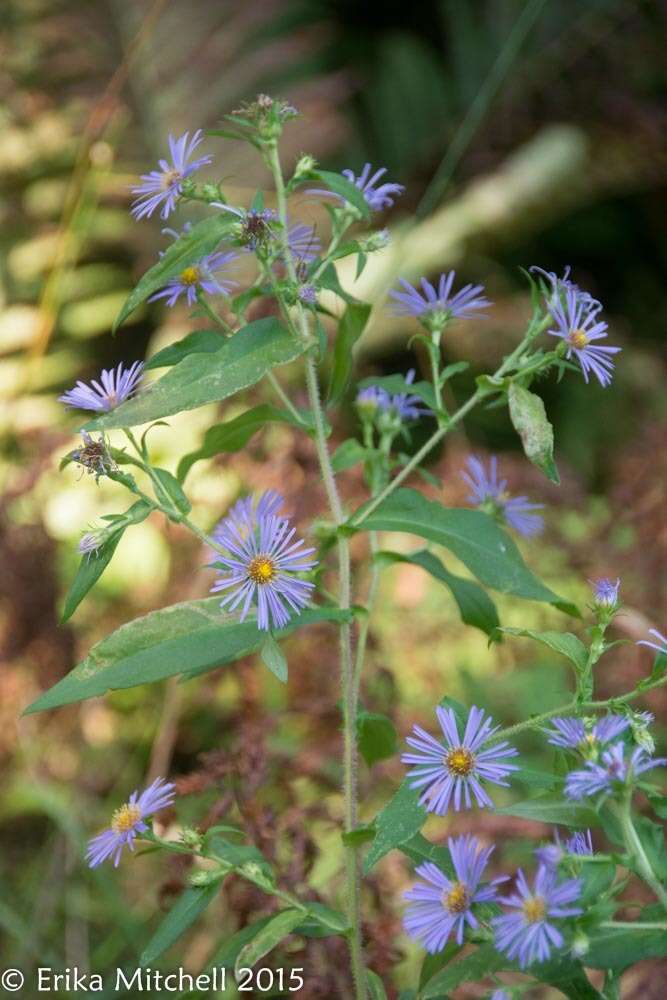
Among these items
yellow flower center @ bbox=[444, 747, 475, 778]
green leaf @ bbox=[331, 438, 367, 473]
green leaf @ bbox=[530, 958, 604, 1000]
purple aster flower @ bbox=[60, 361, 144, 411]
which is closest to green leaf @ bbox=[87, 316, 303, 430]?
purple aster flower @ bbox=[60, 361, 144, 411]

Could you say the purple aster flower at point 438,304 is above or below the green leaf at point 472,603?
above

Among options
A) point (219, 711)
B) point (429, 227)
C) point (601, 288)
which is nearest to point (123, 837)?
point (219, 711)

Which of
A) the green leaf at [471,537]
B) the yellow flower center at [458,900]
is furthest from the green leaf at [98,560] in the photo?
the yellow flower center at [458,900]

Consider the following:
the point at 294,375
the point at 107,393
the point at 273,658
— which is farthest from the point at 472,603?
the point at 294,375

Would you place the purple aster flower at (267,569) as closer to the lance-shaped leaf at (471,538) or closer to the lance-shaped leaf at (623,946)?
the lance-shaped leaf at (471,538)

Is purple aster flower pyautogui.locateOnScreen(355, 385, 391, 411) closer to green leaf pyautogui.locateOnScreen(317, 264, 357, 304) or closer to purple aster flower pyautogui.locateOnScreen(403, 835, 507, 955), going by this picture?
green leaf pyautogui.locateOnScreen(317, 264, 357, 304)

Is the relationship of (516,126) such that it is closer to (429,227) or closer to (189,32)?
(429,227)
